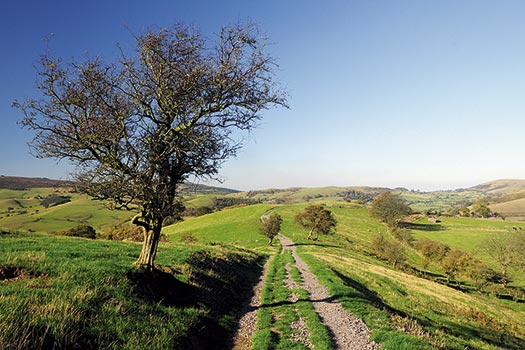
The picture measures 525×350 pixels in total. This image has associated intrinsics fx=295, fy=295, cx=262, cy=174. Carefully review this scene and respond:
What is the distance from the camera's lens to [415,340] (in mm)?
11922

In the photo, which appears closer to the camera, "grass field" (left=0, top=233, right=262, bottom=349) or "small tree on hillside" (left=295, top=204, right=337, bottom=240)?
"grass field" (left=0, top=233, right=262, bottom=349)

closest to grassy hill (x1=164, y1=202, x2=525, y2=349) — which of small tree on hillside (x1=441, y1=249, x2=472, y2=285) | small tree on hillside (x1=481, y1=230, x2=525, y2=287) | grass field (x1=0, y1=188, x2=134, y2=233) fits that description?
small tree on hillside (x1=441, y1=249, x2=472, y2=285)

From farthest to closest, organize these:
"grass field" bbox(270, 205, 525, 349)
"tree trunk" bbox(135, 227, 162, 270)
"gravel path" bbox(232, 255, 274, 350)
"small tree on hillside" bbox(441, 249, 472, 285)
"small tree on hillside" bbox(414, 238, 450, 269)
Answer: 1. "small tree on hillside" bbox(414, 238, 450, 269)
2. "small tree on hillside" bbox(441, 249, 472, 285)
3. "tree trunk" bbox(135, 227, 162, 270)
4. "grass field" bbox(270, 205, 525, 349)
5. "gravel path" bbox(232, 255, 274, 350)

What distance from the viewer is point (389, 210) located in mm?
129500

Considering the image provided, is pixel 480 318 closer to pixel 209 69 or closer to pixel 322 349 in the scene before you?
pixel 322 349

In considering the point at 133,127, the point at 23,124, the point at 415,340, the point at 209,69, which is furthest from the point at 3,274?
the point at 415,340

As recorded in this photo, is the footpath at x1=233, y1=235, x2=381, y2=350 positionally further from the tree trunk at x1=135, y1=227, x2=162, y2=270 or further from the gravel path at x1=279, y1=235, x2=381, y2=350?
the tree trunk at x1=135, y1=227, x2=162, y2=270

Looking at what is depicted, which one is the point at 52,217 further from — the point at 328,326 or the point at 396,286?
the point at 328,326

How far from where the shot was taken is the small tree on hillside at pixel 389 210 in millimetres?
126562

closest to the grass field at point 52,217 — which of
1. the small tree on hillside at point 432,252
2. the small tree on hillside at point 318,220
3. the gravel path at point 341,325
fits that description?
the small tree on hillside at point 318,220

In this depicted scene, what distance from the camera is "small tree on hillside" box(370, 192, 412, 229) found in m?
127

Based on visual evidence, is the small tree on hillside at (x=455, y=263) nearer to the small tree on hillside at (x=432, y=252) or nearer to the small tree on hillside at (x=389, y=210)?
the small tree on hillside at (x=432, y=252)

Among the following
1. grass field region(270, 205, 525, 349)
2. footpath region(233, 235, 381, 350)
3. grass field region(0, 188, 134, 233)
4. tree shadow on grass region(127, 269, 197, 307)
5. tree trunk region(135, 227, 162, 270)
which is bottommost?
grass field region(0, 188, 134, 233)

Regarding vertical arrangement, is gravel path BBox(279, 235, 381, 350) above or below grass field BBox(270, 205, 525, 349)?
above
